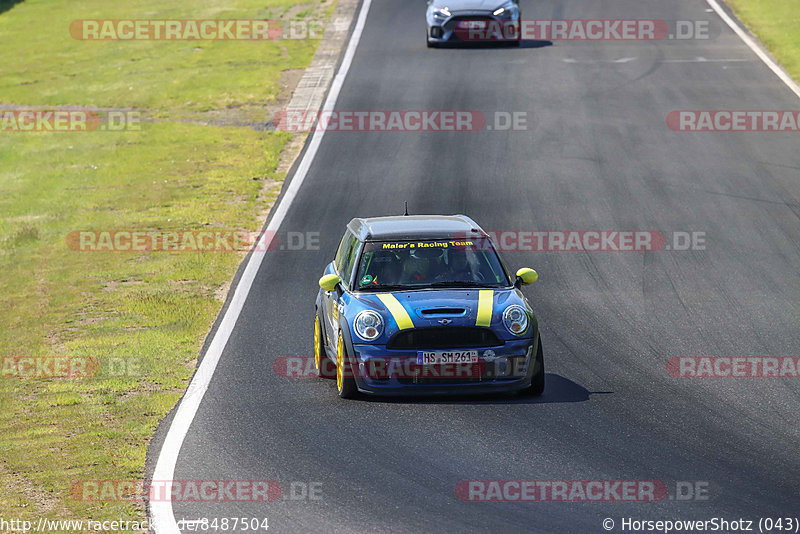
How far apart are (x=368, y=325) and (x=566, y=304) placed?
16.0 feet

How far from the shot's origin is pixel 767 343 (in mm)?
13227

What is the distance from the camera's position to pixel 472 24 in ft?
101

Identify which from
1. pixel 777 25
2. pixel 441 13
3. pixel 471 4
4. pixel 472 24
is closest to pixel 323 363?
pixel 471 4

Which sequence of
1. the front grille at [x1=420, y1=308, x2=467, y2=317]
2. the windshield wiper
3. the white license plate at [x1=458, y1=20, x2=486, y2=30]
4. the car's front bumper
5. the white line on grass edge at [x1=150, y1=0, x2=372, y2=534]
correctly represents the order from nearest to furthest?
the white line on grass edge at [x1=150, y1=0, x2=372, y2=534] < the car's front bumper < the front grille at [x1=420, y1=308, x2=467, y2=317] < the windshield wiper < the white license plate at [x1=458, y1=20, x2=486, y2=30]

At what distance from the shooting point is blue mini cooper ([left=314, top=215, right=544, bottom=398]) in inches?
421

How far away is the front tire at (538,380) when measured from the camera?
10.9 meters

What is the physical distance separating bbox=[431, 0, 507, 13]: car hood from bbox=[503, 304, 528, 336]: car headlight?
20.3m

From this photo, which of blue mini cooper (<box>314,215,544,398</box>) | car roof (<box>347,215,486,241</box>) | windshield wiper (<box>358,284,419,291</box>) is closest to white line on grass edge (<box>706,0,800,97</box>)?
car roof (<box>347,215,486,241</box>)

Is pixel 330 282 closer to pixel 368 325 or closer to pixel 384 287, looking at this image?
pixel 384 287

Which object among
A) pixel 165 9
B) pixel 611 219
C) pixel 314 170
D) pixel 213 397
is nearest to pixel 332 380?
pixel 213 397

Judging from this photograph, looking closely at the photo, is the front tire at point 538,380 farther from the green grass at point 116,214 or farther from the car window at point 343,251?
the green grass at point 116,214

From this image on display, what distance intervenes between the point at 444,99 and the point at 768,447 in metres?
18.3

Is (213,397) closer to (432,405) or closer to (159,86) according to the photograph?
(432,405)

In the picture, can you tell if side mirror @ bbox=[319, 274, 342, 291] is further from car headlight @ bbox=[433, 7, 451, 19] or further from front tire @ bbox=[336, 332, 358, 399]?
car headlight @ bbox=[433, 7, 451, 19]
